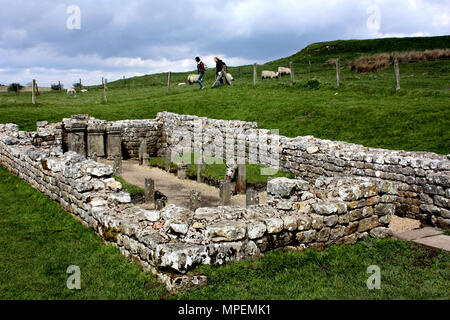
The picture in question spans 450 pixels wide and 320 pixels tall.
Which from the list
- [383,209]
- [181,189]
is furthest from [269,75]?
[383,209]

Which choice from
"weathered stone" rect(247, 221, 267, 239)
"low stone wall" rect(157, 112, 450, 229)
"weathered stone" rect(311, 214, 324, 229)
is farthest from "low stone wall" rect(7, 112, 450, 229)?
"weathered stone" rect(247, 221, 267, 239)

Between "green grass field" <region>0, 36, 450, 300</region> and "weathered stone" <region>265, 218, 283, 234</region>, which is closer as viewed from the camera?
"green grass field" <region>0, 36, 450, 300</region>

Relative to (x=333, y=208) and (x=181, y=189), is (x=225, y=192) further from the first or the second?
(x=333, y=208)

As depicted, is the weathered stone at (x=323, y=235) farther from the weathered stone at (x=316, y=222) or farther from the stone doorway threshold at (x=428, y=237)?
the stone doorway threshold at (x=428, y=237)

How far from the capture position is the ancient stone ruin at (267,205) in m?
6.47

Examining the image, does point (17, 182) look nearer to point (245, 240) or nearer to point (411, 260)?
point (245, 240)

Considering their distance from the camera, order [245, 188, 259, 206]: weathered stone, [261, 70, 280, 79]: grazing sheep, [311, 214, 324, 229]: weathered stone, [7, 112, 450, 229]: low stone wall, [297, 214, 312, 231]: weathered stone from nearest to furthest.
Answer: [297, 214, 312, 231]: weathered stone
[311, 214, 324, 229]: weathered stone
[7, 112, 450, 229]: low stone wall
[245, 188, 259, 206]: weathered stone
[261, 70, 280, 79]: grazing sheep

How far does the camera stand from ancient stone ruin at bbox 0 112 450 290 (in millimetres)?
6469

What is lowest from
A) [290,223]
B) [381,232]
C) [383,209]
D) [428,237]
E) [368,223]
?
[428,237]

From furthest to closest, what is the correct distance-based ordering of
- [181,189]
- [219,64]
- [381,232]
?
[219,64], [181,189], [381,232]

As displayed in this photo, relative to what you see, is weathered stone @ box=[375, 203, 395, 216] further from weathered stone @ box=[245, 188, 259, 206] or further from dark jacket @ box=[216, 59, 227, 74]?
dark jacket @ box=[216, 59, 227, 74]

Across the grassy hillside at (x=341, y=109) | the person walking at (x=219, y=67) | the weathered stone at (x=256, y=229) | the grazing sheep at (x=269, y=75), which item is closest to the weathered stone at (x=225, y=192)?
the weathered stone at (x=256, y=229)

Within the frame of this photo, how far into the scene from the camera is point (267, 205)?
26.7ft
